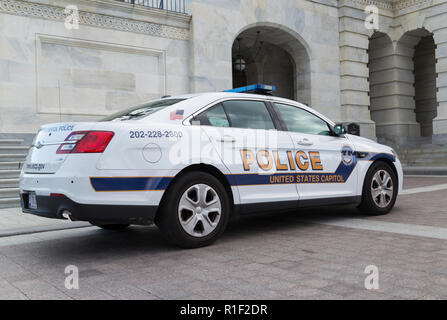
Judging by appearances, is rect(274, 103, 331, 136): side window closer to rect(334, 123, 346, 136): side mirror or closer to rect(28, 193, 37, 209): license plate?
rect(334, 123, 346, 136): side mirror

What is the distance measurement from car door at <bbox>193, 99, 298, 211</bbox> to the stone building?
8244mm

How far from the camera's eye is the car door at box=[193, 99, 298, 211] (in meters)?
4.73

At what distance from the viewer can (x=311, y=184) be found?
548 cm

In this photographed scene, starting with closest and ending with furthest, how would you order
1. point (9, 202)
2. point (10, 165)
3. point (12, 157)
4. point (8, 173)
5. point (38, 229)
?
point (38, 229), point (9, 202), point (8, 173), point (10, 165), point (12, 157)

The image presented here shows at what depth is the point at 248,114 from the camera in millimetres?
5152

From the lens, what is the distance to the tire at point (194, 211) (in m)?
4.24

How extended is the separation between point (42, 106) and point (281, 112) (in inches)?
334

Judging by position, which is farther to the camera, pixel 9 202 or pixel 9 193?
pixel 9 193

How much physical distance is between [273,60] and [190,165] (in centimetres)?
1785

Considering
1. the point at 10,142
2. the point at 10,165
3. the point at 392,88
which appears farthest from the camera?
the point at 392,88

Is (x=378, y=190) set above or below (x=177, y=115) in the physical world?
below

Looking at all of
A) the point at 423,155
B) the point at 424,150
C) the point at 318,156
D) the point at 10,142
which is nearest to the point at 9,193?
the point at 10,142

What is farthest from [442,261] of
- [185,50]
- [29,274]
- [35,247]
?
[185,50]

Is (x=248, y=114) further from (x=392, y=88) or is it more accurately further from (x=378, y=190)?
(x=392, y=88)
